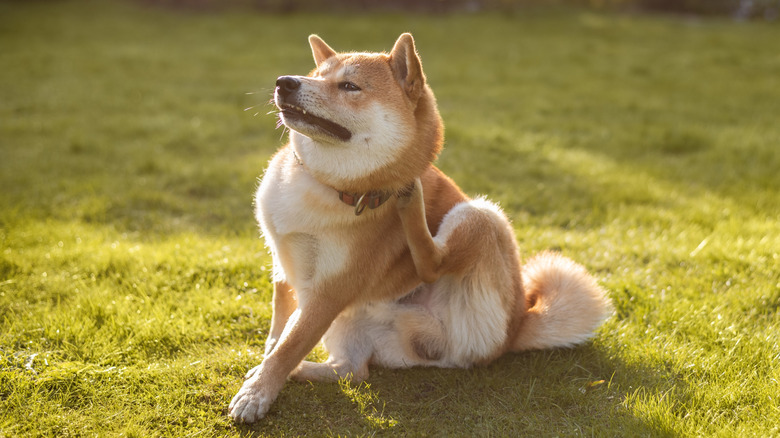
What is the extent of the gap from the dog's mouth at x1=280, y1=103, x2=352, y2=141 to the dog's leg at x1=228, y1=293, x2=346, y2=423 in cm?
82

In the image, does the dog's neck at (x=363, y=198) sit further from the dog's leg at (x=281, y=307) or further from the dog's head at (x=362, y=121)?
the dog's leg at (x=281, y=307)

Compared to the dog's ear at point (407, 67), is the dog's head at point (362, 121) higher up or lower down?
lower down

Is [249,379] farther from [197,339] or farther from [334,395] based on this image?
[197,339]

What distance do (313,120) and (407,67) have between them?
1.85 ft

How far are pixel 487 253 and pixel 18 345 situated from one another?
2657 mm

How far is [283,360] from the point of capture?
3045 millimetres

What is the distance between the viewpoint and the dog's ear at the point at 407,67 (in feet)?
9.94

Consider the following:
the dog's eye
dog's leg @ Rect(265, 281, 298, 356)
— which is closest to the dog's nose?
the dog's eye

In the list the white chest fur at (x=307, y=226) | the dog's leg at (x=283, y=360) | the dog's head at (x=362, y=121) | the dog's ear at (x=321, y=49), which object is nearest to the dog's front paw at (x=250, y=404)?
A: the dog's leg at (x=283, y=360)

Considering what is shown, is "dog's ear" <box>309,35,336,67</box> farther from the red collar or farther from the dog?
the red collar

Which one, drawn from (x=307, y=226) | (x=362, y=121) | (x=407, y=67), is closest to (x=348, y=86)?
(x=362, y=121)

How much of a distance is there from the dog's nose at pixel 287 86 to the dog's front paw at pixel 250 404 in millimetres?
1398

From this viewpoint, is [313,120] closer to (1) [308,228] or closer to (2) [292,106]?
(2) [292,106]

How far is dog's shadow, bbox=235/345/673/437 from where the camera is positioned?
9.83 ft
